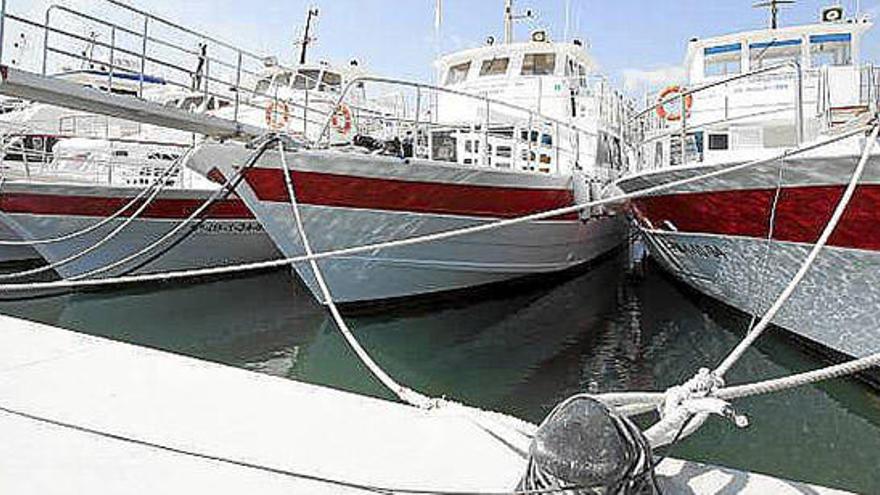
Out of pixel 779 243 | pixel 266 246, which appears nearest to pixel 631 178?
pixel 779 243

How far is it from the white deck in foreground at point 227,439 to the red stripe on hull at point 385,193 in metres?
3.29

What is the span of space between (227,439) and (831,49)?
969 centimetres

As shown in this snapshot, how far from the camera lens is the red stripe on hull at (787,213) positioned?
422 cm

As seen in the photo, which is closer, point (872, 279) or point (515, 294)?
point (872, 279)

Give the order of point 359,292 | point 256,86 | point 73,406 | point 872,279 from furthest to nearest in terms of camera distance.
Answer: point 256,86
point 359,292
point 872,279
point 73,406

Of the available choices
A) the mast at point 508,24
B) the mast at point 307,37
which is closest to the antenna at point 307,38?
the mast at point 307,37

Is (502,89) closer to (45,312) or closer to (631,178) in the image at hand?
(631,178)

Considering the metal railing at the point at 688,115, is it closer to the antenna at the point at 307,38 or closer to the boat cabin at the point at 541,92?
the boat cabin at the point at 541,92

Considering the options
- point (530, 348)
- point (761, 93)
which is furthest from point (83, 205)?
point (761, 93)

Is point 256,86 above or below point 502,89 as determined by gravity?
above

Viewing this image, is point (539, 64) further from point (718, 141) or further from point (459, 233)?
point (459, 233)

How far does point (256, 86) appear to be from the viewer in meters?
14.5

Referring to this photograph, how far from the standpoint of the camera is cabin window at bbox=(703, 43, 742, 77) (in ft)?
30.8

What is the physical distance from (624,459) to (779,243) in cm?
425
